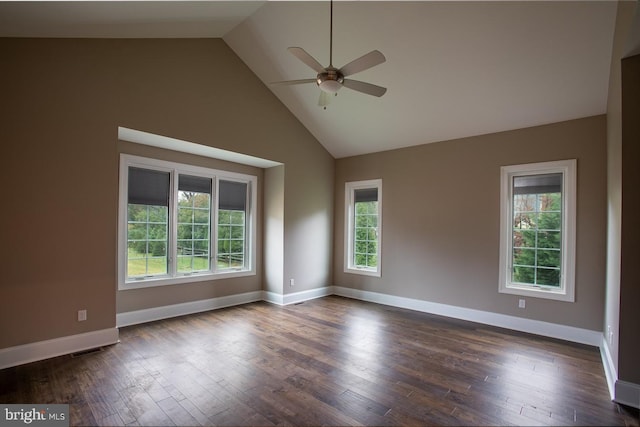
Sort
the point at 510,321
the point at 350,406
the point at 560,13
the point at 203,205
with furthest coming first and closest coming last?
the point at 203,205 < the point at 510,321 < the point at 560,13 < the point at 350,406

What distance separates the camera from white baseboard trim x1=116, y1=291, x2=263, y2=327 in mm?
4383

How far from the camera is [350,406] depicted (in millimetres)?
2533

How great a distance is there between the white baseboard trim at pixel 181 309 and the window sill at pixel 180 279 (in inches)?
12.8

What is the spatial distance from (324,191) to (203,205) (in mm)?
2309

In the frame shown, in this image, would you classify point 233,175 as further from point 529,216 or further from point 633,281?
point 633,281

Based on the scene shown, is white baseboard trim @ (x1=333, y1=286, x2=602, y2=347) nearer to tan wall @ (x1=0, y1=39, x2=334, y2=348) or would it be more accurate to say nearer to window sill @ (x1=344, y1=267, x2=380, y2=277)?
window sill @ (x1=344, y1=267, x2=380, y2=277)

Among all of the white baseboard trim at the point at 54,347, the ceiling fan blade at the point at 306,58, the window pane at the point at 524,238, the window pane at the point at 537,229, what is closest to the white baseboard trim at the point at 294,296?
the white baseboard trim at the point at 54,347

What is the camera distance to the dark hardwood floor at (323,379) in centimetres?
243

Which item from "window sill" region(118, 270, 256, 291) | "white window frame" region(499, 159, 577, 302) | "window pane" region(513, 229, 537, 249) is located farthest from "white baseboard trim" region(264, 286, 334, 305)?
"window pane" region(513, 229, 537, 249)

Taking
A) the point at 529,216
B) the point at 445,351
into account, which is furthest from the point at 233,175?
the point at 529,216

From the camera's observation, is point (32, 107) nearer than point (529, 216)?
Yes

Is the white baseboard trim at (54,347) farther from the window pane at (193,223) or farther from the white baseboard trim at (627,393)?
the white baseboard trim at (627,393)

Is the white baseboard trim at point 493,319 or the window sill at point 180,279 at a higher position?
the window sill at point 180,279

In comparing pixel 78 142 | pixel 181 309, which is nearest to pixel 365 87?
pixel 78 142
